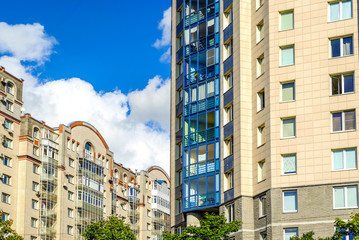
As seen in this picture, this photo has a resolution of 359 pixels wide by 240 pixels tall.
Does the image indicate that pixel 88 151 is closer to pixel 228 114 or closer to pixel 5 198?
pixel 5 198

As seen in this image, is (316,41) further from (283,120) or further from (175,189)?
(175,189)

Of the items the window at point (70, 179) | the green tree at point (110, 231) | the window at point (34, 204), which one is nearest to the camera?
the green tree at point (110, 231)

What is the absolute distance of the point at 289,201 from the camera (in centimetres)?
5416

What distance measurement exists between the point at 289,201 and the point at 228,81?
A: 1373cm

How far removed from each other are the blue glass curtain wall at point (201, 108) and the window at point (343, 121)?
11735mm

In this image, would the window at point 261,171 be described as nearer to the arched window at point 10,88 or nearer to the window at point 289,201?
the window at point 289,201

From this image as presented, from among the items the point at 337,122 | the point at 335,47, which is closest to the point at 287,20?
the point at 335,47

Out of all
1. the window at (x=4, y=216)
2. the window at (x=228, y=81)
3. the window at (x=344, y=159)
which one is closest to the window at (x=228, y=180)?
the window at (x=228, y=81)

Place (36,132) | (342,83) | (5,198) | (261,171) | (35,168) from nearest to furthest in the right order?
(342,83), (261,171), (5,198), (35,168), (36,132)

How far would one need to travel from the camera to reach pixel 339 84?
55.2m

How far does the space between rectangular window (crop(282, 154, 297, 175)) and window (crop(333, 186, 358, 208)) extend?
370 cm

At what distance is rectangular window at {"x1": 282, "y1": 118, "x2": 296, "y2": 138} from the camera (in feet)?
184

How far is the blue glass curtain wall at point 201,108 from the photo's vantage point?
207ft

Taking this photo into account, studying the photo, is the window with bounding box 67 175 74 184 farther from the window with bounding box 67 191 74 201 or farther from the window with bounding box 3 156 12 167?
the window with bounding box 3 156 12 167
